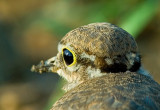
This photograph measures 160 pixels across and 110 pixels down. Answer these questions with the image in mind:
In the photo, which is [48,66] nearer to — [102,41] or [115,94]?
[102,41]

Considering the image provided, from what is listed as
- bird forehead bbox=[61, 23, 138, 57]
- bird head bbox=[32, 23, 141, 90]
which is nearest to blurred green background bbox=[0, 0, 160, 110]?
bird head bbox=[32, 23, 141, 90]

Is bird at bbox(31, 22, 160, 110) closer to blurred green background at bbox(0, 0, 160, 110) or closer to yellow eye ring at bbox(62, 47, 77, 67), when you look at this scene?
yellow eye ring at bbox(62, 47, 77, 67)

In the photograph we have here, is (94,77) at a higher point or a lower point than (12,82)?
lower

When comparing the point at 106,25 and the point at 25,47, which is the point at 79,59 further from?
the point at 25,47

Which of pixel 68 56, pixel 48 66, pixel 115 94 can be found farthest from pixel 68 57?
pixel 115 94

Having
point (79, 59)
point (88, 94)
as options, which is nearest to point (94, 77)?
point (79, 59)

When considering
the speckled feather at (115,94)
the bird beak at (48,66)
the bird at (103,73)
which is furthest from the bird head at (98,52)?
the bird beak at (48,66)

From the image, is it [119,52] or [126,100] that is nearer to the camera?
[126,100]
